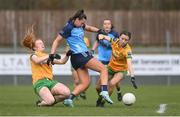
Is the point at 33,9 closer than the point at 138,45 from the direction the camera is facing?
No

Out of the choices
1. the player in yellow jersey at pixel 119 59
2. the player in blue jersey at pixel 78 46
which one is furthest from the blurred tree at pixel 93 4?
the player in blue jersey at pixel 78 46

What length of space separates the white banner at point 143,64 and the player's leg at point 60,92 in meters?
11.7

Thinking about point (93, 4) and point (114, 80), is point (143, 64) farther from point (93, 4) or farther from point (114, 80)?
point (93, 4)

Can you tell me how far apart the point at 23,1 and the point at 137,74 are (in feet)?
67.7

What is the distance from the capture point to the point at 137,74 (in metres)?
27.4

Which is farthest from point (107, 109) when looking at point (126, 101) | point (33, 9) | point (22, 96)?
point (33, 9)

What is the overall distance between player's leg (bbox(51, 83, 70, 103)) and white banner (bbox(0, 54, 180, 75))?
11739mm

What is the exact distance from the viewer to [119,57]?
55.3 feet

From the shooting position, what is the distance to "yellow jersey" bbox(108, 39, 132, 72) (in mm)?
16578

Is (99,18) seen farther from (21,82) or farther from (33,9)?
(21,82)

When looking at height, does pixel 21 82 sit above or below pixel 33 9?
below

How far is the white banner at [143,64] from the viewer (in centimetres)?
2730

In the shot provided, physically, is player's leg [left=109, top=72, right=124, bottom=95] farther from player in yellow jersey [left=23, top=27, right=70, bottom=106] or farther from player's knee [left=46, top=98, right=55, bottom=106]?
player's knee [left=46, top=98, right=55, bottom=106]

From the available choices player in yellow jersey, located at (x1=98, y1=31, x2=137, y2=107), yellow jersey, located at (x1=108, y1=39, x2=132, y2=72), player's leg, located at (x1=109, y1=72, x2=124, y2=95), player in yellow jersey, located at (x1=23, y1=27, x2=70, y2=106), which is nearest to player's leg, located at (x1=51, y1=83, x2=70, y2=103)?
player in yellow jersey, located at (x1=23, y1=27, x2=70, y2=106)
